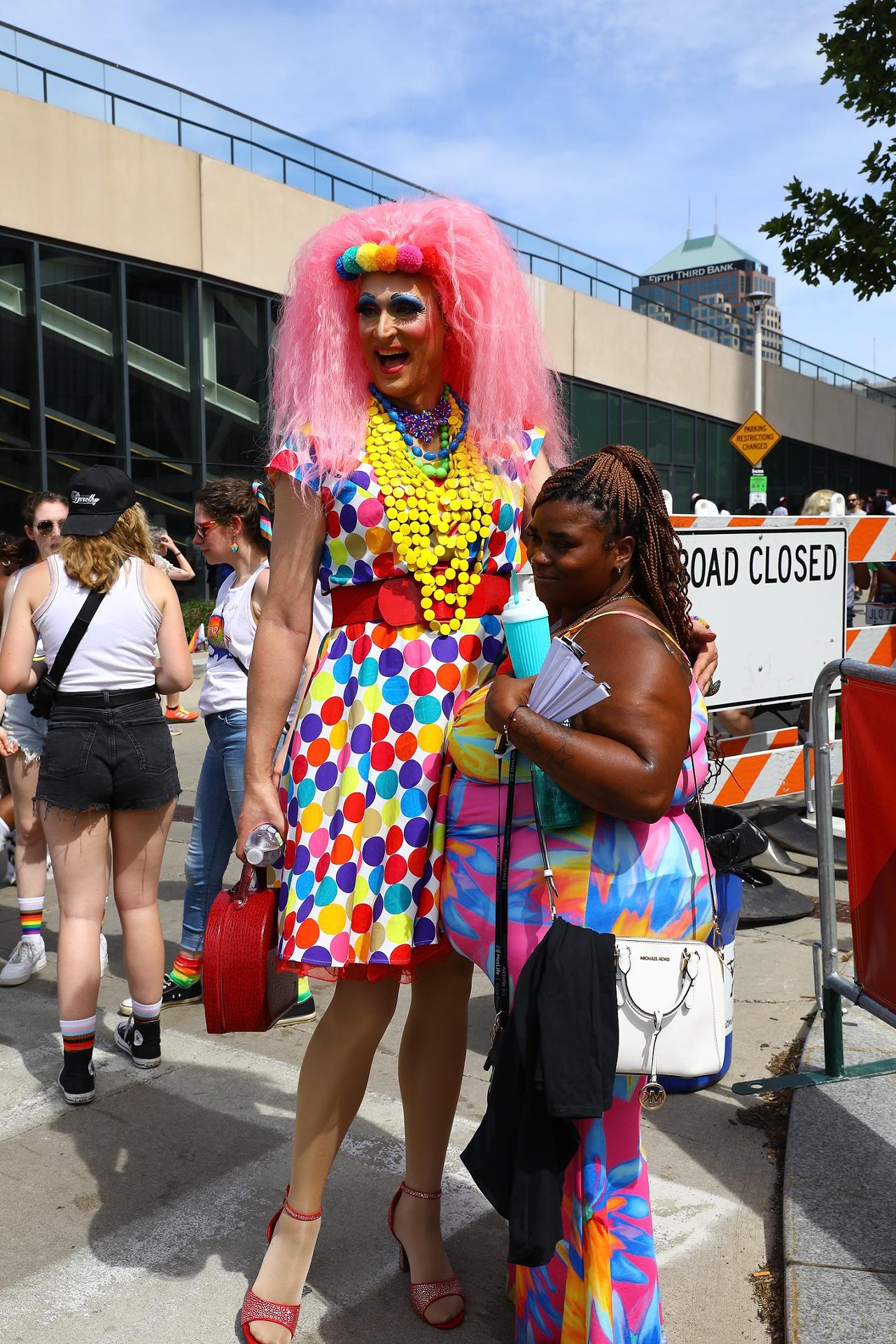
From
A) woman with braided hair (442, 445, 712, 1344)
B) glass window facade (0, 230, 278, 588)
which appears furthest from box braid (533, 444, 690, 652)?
glass window facade (0, 230, 278, 588)

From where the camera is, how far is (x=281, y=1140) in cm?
339

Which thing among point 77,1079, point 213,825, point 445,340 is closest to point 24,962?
point 213,825

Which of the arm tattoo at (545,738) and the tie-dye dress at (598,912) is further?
the tie-dye dress at (598,912)

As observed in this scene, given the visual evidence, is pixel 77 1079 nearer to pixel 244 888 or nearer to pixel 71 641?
pixel 71 641

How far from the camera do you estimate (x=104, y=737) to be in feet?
12.4

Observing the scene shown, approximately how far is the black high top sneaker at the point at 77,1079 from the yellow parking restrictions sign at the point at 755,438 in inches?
664

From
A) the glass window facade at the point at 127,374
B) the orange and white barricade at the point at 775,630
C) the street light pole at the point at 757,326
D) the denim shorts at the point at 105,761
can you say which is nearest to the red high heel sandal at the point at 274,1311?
the denim shorts at the point at 105,761

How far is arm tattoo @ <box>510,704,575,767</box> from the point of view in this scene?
193cm

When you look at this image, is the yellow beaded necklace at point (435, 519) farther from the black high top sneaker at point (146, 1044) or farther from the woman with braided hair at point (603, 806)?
the black high top sneaker at point (146, 1044)

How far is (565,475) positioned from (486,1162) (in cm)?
121

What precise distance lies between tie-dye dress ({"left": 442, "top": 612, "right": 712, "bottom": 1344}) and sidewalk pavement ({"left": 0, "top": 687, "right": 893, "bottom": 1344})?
445mm

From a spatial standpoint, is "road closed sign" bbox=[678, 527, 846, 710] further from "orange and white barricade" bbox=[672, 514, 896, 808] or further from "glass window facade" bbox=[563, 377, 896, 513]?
"glass window facade" bbox=[563, 377, 896, 513]

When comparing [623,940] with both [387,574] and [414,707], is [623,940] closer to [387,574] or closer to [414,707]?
[414,707]

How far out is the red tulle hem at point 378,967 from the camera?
7.80 feet
